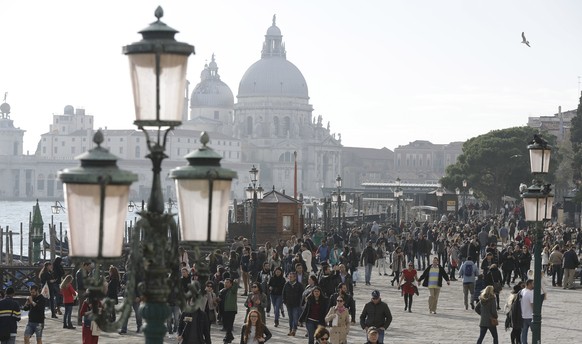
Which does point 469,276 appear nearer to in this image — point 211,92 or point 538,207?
point 538,207

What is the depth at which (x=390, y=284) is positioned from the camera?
85.9ft

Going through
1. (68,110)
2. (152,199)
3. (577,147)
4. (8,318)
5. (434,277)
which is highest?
(68,110)

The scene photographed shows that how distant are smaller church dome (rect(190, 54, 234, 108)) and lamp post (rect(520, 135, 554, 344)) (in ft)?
562

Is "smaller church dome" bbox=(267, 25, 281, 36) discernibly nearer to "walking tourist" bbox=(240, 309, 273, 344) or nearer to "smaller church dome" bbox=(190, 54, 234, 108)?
"smaller church dome" bbox=(190, 54, 234, 108)

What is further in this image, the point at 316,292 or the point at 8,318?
the point at 316,292

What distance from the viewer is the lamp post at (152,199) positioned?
5387mm

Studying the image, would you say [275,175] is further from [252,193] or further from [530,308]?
[530,308]

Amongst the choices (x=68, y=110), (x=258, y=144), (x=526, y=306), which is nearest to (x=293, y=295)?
(x=526, y=306)

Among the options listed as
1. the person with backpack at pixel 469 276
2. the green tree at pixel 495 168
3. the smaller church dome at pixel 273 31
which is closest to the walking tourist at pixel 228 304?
the person with backpack at pixel 469 276

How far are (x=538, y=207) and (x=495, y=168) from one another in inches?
2393

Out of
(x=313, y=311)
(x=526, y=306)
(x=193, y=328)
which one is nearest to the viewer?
(x=193, y=328)

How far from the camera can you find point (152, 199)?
227 inches

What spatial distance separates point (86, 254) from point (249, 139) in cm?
17156

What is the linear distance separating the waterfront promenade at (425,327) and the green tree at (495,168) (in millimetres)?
48447
